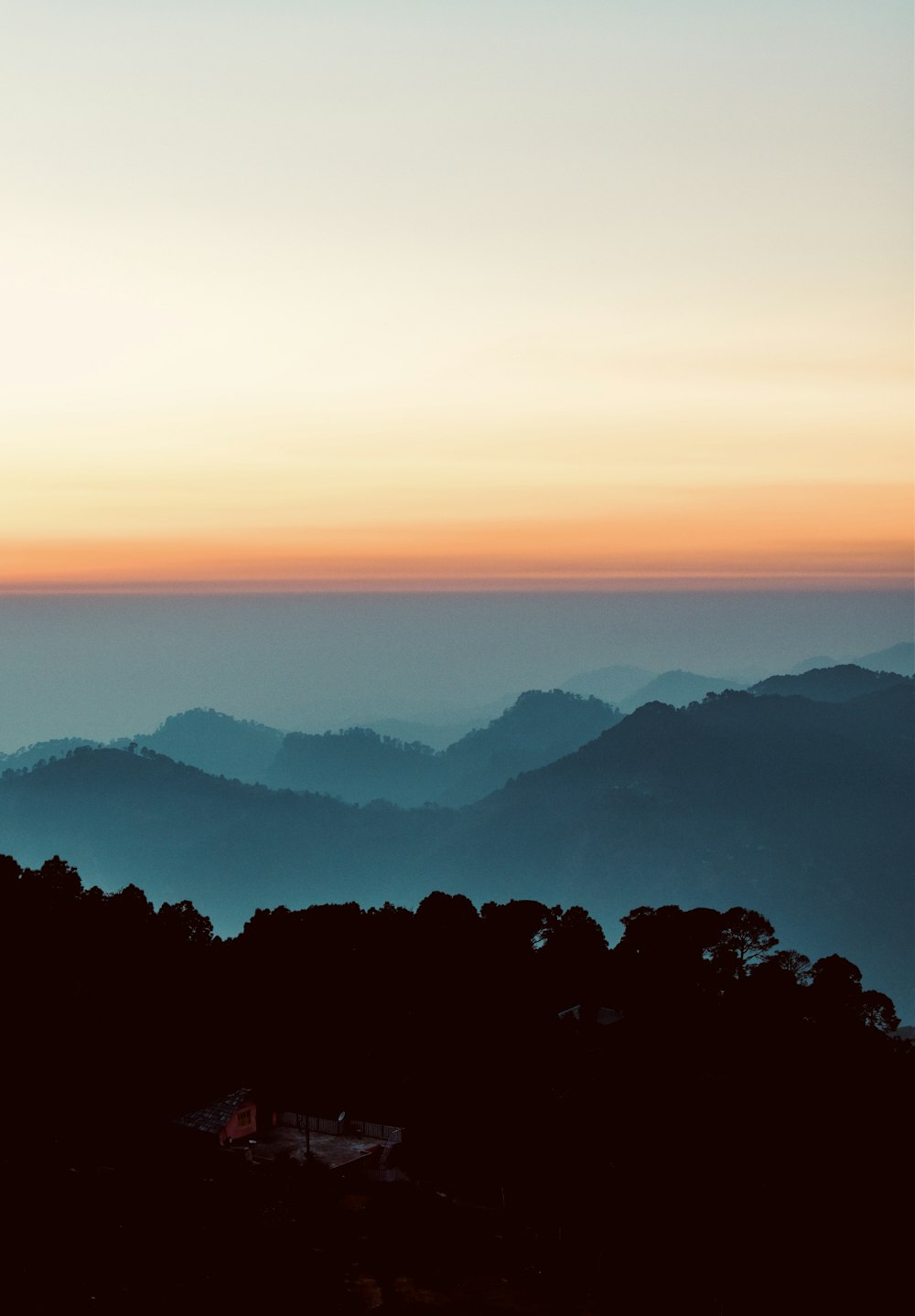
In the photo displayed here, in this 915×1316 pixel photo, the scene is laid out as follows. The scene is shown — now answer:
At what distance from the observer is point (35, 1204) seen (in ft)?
102

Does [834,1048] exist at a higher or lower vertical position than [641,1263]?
higher

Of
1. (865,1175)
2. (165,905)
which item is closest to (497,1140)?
(865,1175)

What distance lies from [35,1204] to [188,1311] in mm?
6063

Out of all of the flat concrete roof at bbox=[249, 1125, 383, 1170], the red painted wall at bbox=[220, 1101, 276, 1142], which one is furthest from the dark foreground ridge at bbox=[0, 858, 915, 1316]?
the flat concrete roof at bbox=[249, 1125, 383, 1170]

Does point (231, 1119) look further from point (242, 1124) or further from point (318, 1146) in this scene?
point (318, 1146)

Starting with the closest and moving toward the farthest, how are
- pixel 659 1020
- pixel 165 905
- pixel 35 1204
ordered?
1. pixel 35 1204
2. pixel 659 1020
3. pixel 165 905

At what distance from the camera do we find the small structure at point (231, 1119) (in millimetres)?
37562

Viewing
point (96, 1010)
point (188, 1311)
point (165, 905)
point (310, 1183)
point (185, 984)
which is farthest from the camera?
point (165, 905)

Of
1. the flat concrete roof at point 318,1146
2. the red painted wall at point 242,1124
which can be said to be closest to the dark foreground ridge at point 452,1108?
the red painted wall at point 242,1124

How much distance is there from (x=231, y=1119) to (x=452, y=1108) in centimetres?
673

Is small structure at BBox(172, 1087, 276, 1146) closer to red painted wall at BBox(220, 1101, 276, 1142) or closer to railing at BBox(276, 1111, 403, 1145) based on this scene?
red painted wall at BBox(220, 1101, 276, 1142)

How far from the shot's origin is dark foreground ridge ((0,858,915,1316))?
1136 inches

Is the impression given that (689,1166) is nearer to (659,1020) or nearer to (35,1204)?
(659,1020)

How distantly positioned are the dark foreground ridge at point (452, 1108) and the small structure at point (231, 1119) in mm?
135
